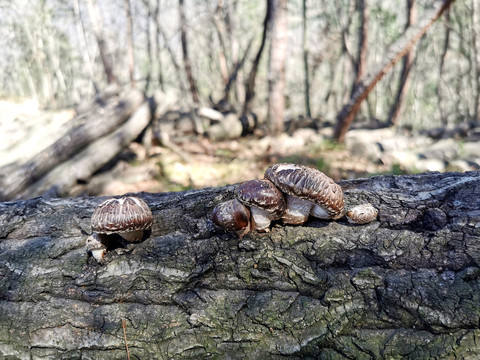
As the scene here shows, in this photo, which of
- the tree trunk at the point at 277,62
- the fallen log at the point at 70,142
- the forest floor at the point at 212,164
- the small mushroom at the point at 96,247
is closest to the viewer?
the small mushroom at the point at 96,247

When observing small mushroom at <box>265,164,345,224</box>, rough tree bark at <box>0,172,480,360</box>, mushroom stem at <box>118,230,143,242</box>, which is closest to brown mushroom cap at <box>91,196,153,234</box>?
mushroom stem at <box>118,230,143,242</box>

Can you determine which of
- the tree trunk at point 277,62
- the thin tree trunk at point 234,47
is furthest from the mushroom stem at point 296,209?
the thin tree trunk at point 234,47

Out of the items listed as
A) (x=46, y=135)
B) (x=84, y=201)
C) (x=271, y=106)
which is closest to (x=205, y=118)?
(x=271, y=106)

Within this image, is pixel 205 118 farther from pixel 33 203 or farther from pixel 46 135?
pixel 33 203

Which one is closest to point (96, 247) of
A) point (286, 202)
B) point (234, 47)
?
point (286, 202)

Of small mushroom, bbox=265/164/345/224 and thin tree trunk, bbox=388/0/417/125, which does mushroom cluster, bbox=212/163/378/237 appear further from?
thin tree trunk, bbox=388/0/417/125

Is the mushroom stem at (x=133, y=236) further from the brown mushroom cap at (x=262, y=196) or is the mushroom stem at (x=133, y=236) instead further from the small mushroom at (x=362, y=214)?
the small mushroom at (x=362, y=214)

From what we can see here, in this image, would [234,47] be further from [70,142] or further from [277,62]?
[70,142]

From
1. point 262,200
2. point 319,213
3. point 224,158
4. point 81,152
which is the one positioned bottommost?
point 224,158
